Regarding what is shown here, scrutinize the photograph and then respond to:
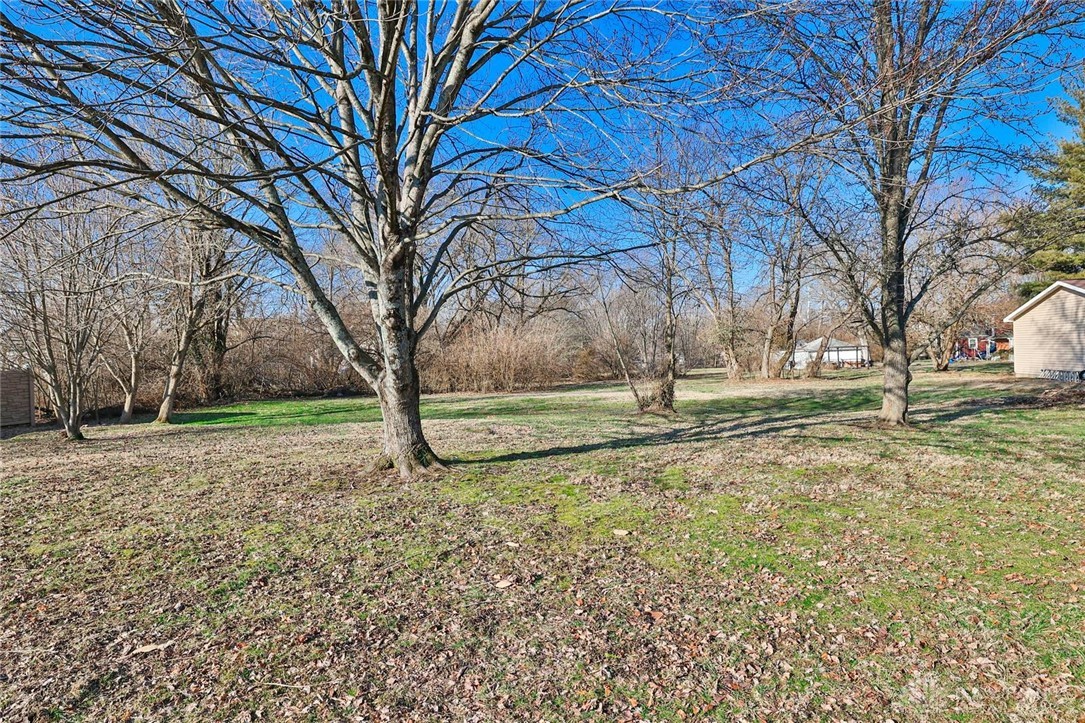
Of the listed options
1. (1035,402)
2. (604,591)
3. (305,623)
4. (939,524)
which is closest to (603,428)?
A: (939,524)

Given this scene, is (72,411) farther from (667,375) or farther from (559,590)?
(667,375)

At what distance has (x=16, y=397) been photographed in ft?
47.1

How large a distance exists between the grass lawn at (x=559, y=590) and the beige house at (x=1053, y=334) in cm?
1758

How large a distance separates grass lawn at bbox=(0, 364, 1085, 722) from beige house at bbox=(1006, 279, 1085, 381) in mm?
17579

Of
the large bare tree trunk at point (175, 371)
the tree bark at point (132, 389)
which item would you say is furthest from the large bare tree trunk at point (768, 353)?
the tree bark at point (132, 389)

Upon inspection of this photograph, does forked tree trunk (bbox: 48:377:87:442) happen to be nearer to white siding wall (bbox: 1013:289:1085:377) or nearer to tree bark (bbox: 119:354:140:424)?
tree bark (bbox: 119:354:140:424)

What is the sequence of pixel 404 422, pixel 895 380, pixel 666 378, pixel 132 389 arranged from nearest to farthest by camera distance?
pixel 404 422
pixel 895 380
pixel 666 378
pixel 132 389

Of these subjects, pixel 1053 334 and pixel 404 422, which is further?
pixel 1053 334

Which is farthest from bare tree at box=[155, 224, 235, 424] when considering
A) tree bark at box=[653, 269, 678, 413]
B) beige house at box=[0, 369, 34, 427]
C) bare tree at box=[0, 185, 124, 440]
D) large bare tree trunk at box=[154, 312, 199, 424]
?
tree bark at box=[653, 269, 678, 413]

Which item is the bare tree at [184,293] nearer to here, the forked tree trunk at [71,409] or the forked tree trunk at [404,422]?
the forked tree trunk at [71,409]

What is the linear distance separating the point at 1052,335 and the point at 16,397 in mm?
33117

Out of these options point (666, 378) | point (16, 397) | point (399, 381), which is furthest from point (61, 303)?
point (666, 378)

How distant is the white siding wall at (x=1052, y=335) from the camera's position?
786 inches

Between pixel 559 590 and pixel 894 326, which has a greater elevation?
pixel 894 326
